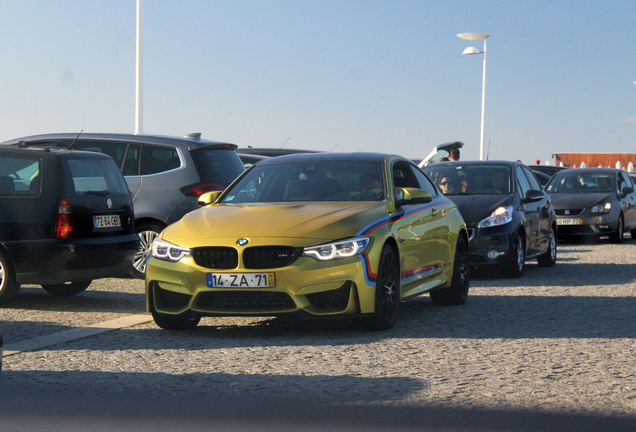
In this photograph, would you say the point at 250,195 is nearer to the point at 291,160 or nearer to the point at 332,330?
the point at 291,160

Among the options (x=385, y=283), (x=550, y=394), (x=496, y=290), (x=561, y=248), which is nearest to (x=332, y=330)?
(x=385, y=283)

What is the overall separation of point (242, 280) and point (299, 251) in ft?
1.56

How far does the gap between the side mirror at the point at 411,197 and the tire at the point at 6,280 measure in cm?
359

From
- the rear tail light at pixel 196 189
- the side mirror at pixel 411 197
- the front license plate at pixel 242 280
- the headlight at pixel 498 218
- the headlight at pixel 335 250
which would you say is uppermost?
the side mirror at pixel 411 197

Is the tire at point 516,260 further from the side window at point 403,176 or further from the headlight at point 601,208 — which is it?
the headlight at point 601,208

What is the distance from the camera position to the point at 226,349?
6594 mm

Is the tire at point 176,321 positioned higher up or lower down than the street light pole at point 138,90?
lower down

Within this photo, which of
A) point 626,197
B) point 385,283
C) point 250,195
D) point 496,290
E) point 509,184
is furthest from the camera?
point 626,197

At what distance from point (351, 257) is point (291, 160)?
1.97 meters

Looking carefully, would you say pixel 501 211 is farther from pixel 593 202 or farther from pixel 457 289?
pixel 593 202

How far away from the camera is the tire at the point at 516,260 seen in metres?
11.8

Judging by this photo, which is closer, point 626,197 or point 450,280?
point 450,280

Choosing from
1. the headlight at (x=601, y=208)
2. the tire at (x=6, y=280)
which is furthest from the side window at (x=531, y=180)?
the tire at (x=6, y=280)

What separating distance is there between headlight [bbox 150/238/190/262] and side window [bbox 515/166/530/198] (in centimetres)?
684
